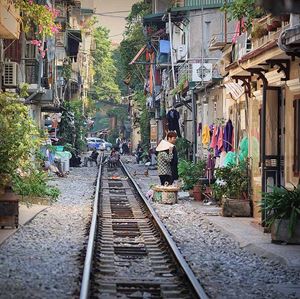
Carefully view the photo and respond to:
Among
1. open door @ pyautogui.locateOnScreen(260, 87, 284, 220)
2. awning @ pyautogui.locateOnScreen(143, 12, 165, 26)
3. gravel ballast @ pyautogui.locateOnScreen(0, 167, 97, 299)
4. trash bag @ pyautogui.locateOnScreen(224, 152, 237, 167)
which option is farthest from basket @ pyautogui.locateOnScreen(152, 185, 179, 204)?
awning @ pyautogui.locateOnScreen(143, 12, 165, 26)

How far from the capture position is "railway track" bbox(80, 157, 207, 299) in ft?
34.3

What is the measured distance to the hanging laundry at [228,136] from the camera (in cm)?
2498

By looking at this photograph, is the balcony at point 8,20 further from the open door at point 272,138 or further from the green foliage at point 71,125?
the green foliage at point 71,125

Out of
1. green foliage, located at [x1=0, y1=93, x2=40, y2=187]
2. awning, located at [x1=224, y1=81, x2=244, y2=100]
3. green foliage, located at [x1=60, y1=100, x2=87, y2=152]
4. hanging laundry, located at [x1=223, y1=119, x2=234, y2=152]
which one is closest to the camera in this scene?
green foliage, located at [x1=0, y1=93, x2=40, y2=187]

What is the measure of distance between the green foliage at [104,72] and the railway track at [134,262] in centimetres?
8111

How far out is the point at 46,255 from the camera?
13844 millimetres

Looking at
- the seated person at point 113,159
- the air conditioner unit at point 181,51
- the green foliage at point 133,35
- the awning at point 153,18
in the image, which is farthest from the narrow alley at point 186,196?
the green foliage at point 133,35

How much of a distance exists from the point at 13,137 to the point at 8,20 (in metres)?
4.08

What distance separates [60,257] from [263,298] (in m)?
4.28

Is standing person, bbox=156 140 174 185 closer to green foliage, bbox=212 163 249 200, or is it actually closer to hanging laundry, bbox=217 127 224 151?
hanging laundry, bbox=217 127 224 151

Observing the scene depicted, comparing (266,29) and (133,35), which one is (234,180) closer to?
(266,29)

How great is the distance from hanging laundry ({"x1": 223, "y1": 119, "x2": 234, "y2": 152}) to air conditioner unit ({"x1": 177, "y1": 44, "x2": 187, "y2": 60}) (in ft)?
62.2

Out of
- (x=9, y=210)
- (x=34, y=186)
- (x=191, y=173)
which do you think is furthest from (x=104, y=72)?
(x=9, y=210)

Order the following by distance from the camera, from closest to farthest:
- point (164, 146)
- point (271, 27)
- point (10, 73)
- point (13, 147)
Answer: point (271, 27) < point (13, 147) < point (164, 146) < point (10, 73)
